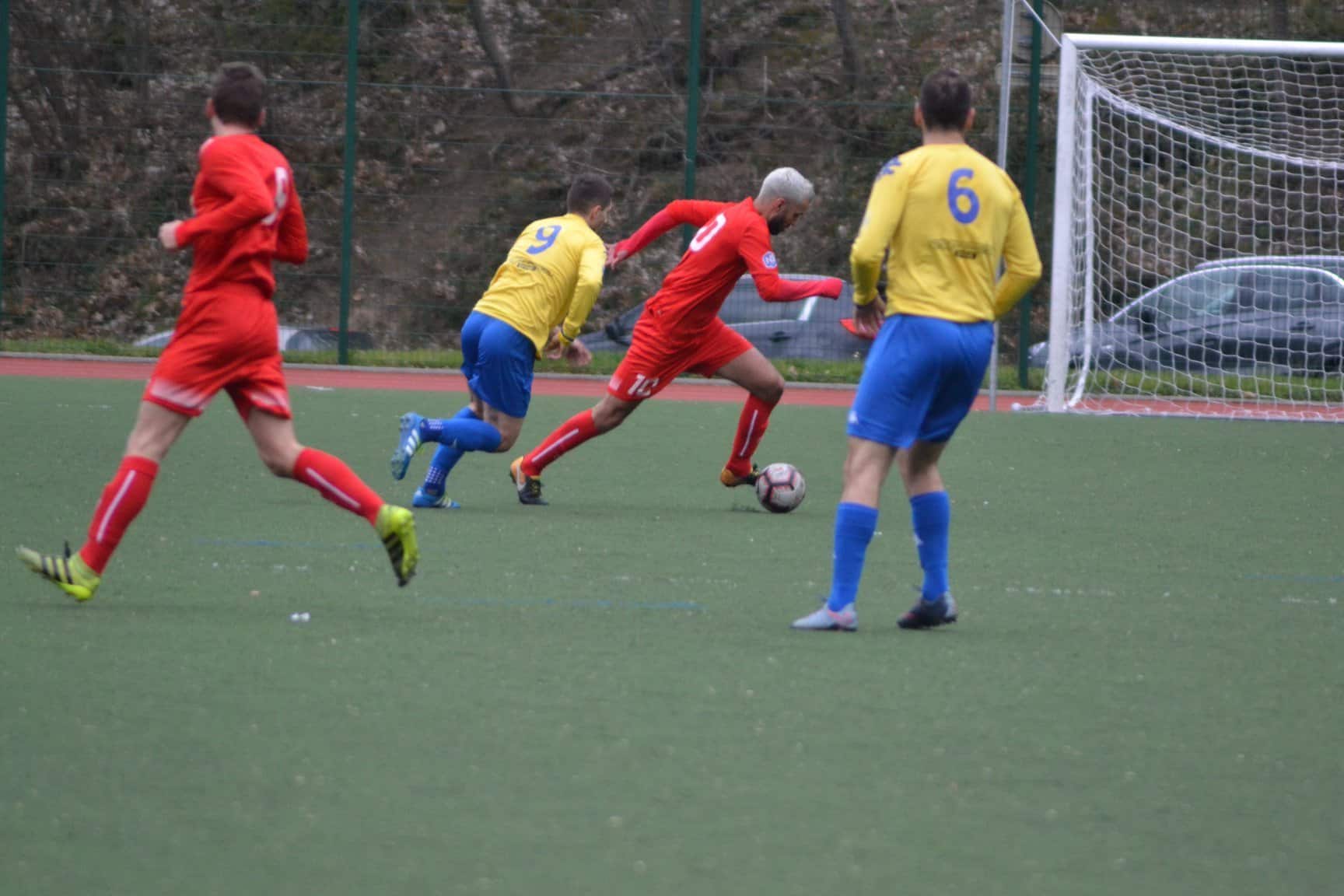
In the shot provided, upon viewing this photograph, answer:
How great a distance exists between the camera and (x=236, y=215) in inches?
209

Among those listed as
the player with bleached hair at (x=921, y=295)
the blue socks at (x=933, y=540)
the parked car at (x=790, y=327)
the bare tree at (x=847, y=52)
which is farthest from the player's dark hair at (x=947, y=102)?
the bare tree at (x=847, y=52)

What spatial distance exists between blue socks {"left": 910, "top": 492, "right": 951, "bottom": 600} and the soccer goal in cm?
929

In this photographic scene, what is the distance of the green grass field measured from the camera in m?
3.23

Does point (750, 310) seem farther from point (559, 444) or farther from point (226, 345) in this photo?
point (226, 345)

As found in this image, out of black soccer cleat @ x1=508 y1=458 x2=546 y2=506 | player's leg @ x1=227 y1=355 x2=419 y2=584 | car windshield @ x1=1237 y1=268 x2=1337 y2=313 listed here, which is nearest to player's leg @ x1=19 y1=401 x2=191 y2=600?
player's leg @ x1=227 y1=355 x2=419 y2=584

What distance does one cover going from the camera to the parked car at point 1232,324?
1576 centimetres

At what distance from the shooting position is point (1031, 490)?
30.7 feet

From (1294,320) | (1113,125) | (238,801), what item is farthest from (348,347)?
(238,801)

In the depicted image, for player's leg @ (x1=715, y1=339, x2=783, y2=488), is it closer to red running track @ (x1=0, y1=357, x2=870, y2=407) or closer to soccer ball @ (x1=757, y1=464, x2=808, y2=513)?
soccer ball @ (x1=757, y1=464, x2=808, y2=513)

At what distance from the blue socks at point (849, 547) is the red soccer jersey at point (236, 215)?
6.01 ft

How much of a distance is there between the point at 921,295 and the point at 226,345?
2.05 m

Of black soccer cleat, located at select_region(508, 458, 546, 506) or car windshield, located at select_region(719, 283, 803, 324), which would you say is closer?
black soccer cleat, located at select_region(508, 458, 546, 506)

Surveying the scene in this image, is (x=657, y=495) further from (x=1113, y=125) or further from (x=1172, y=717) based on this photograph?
(x=1113, y=125)

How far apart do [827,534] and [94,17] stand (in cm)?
1389
